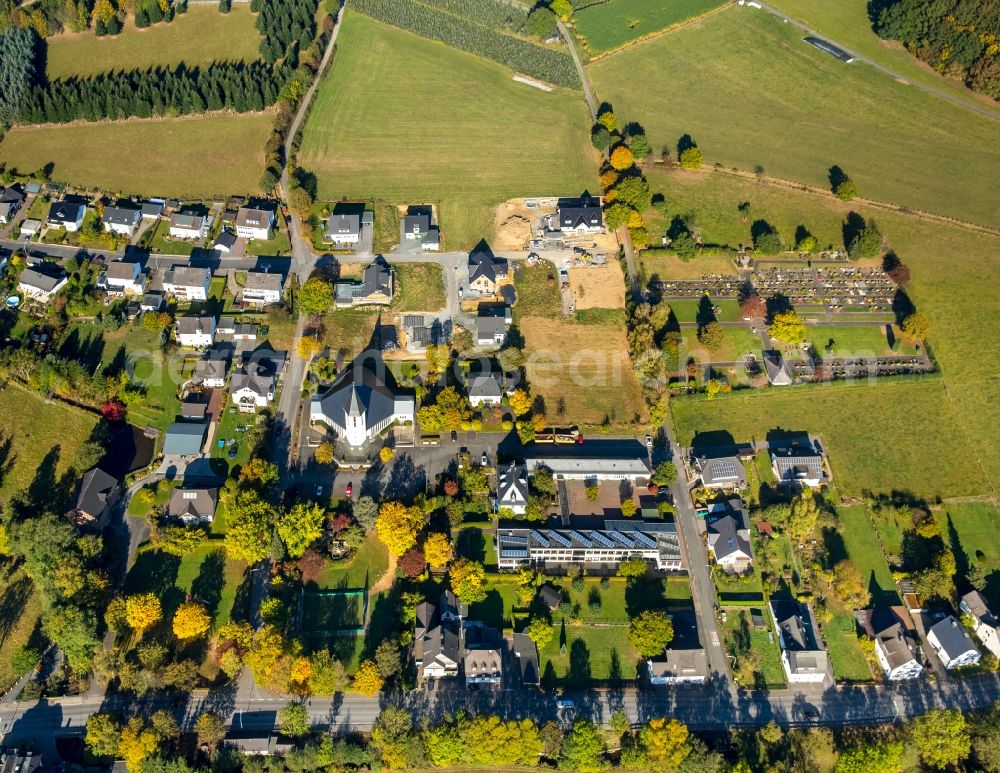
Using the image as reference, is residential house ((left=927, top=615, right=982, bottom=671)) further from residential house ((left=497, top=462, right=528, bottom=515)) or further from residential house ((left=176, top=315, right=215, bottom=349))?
residential house ((left=176, top=315, right=215, bottom=349))

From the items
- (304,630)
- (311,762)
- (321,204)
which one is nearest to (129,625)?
(304,630)

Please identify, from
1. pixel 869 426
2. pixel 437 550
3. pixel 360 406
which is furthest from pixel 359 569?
pixel 869 426

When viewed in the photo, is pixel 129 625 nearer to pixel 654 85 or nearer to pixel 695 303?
pixel 695 303

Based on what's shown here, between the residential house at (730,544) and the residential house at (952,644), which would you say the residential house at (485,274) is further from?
the residential house at (952,644)

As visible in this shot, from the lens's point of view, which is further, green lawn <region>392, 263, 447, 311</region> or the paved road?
the paved road

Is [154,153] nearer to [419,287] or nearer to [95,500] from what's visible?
[419,287]

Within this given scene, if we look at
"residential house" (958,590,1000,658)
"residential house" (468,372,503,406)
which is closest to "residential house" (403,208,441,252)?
"residential house" (468,372,503,406)
